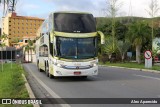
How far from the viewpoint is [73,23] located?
64.9ft

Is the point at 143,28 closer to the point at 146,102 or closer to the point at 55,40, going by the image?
A: the point at 55,40

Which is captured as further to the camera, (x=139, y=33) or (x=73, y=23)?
(x=139, y=33)

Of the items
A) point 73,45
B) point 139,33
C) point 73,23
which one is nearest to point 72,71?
point 73,45

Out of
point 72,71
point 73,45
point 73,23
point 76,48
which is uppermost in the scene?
point 73,23

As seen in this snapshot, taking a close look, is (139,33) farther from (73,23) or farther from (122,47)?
(73,23)

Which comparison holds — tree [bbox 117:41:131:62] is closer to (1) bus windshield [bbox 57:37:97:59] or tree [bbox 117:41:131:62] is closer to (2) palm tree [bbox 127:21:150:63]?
(2) palm tree [bbox 127:21:150:63]

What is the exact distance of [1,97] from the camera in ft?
38.5

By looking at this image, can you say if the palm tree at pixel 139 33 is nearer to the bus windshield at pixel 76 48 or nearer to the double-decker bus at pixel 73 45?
the double-decker bus at pixel 73 45

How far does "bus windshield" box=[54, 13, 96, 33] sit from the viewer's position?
19656mm

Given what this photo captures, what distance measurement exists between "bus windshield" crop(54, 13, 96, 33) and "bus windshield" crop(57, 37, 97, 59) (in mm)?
528

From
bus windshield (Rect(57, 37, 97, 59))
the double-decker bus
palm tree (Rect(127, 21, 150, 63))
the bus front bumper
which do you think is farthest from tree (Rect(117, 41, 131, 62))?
the bus front bumper

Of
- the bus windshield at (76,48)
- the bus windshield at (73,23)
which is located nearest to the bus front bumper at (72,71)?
the bus windshield at (76,48)

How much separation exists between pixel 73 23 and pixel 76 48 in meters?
1.48

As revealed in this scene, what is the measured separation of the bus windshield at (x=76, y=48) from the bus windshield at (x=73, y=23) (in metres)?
0.53
